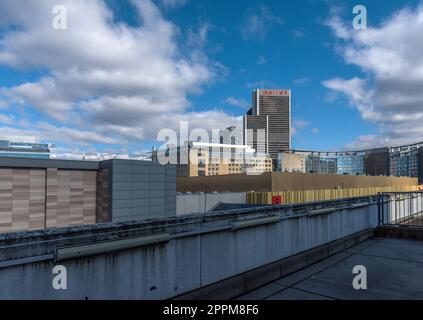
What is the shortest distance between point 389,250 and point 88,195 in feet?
66.9

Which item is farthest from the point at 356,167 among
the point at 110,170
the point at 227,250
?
the point at 227,250

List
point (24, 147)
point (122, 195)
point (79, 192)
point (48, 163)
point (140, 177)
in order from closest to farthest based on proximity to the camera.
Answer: point (48, 163), point (79, 192), point (122, 195), point (140, 177), point (24, 147)

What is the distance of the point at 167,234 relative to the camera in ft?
12.6

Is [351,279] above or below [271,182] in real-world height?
below

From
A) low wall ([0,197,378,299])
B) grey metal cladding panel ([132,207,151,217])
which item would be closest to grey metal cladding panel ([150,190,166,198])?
grey metal cladding panel ([132,207,151,217])

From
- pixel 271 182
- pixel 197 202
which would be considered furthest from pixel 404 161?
pixel 197 202

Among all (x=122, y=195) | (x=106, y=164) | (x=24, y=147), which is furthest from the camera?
(x=24, y=147)

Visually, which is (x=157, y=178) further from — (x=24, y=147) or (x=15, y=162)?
(x=24, y=147)

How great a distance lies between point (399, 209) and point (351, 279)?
25.0 ft

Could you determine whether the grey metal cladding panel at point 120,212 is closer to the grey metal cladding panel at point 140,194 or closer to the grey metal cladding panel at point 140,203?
the grey metal cladding panel at point 140,203

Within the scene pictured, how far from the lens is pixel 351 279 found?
532 cm

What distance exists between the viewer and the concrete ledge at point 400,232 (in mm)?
9102
